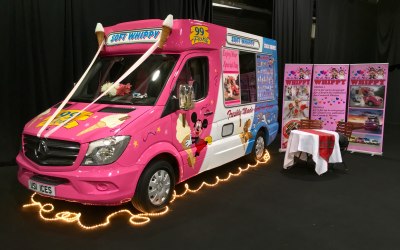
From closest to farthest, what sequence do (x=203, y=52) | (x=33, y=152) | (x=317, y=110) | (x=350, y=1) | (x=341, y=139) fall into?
(x=33, y=152) → (x=203, y=52) → (x=341, y=139) → (x=317, y=110) → (x=350, y=1)

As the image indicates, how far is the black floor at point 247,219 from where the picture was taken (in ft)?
9.93

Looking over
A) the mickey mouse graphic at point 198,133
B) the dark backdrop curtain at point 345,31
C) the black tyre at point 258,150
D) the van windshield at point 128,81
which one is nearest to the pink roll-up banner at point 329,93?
the black tyre at point 258,150

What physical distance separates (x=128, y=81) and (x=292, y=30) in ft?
20.4

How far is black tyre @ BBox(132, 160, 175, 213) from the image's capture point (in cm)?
337

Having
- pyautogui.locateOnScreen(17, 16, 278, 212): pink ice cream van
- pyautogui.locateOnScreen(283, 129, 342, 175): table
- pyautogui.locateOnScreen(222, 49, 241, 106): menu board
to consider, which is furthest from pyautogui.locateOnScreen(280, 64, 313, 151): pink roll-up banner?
pyautogui.locateOnScreen(222, 49, 241, 106): menu board

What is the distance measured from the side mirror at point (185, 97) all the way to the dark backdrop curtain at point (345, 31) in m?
6.99

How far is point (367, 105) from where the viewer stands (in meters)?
6.54

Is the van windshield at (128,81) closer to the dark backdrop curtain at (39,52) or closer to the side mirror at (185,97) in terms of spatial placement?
the side mirror at (185,97)

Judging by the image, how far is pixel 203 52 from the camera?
414cm

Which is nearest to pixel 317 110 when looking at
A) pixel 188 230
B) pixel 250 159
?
pixel 250 159

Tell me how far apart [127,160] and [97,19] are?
3.42 meters

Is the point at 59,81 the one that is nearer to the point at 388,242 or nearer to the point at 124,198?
the point at 124,198

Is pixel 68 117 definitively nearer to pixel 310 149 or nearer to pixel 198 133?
pixel 198 133

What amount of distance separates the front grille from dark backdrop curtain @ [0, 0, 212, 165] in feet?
7.34
